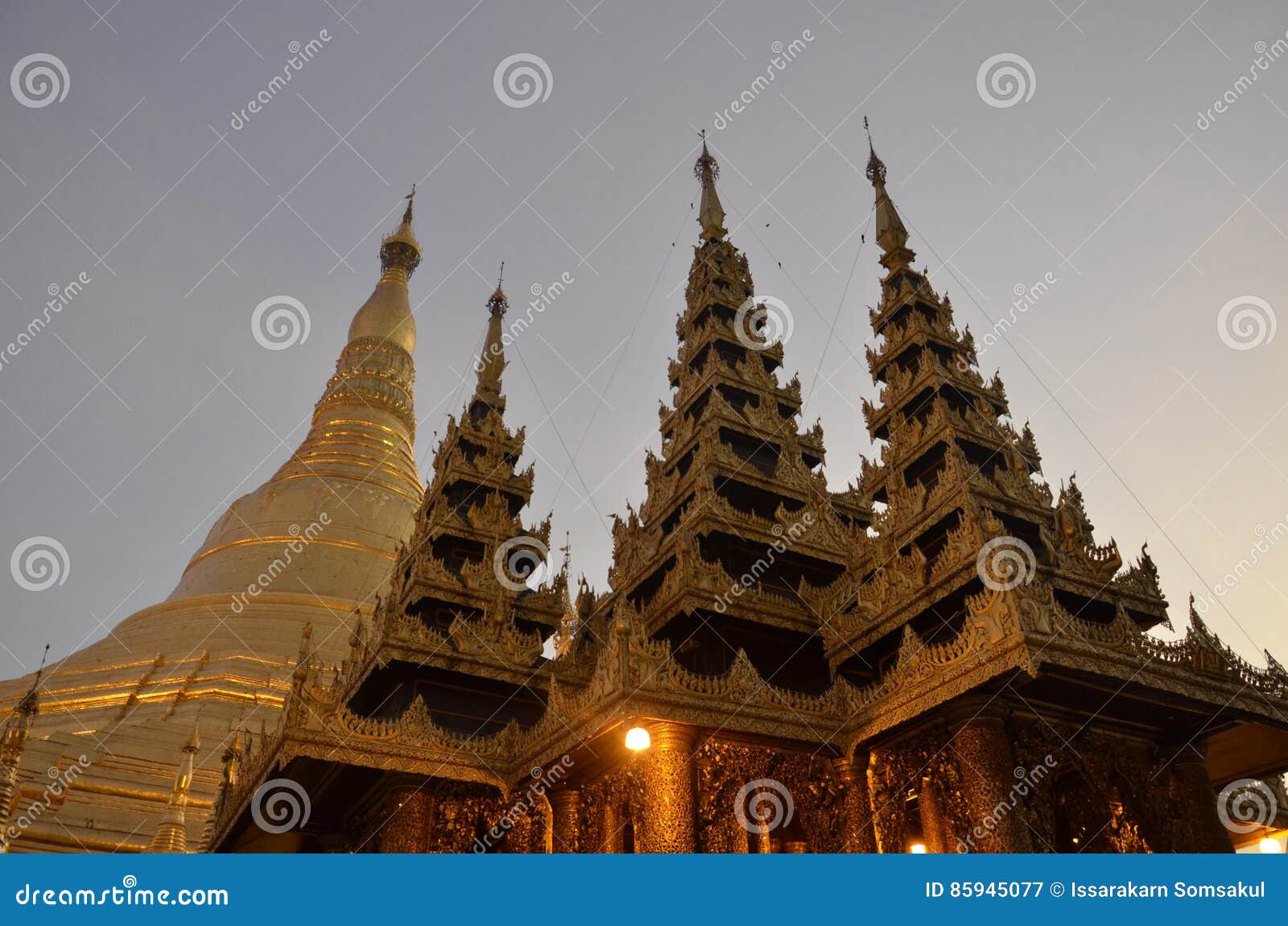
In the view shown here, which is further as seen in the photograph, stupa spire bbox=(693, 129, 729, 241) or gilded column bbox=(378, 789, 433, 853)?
stupa spire bbox=(693, 129, 729, 241)

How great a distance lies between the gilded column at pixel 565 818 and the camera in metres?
15.1

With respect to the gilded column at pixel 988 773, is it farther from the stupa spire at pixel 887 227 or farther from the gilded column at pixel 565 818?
the stupa spire at pixel 887 227

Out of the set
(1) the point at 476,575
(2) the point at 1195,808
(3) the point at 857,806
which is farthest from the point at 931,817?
(1) the point at 476,575

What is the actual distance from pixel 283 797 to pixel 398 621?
3.26 meters

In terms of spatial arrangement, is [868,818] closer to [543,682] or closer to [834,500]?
[543,682]

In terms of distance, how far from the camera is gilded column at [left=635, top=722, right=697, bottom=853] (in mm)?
12703

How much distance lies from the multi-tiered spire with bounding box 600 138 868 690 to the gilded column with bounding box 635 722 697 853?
215 centimetres

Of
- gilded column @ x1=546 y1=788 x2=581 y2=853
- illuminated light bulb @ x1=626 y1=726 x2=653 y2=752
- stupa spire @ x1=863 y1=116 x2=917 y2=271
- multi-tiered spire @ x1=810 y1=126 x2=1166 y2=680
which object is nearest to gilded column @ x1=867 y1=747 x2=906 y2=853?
multi-tiered spire @ x1=810 y1=126 x2=1166 y2=680

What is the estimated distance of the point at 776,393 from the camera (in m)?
23.0

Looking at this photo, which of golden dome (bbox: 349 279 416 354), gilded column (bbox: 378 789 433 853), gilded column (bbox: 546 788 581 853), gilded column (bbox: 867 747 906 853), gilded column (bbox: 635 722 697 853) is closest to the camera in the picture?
gilded column (bbox: 635 722 697 853)

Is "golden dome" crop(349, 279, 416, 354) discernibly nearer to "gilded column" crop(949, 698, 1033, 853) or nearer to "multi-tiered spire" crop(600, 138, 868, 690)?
"multi-tiered spire" crop(600, 138, 868, 690)

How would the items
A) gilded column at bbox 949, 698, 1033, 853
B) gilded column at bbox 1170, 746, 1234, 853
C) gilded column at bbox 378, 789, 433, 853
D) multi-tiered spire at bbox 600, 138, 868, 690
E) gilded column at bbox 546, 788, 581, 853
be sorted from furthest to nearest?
multi-tiered spire at bbox 600, 138, 868, 690 < gilded column at bbox 546, 788, 581, 853 < gilded column at bbox 378, 789, 433, 853 < gilded column at bbox 1170, 746, 1234, 853 < gilded column at bbox 949, 698, 1033, 853

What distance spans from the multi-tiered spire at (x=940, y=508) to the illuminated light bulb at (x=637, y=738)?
14.3ft

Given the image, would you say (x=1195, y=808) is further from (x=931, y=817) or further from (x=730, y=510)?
(x=730, y=510)
